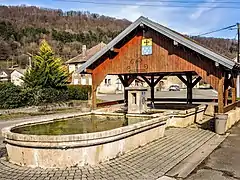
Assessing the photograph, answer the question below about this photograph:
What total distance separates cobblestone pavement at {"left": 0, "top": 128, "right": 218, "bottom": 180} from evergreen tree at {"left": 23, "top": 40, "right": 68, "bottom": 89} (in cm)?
1683

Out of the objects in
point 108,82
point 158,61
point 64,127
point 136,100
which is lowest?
point 64,127

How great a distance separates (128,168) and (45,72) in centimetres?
2024

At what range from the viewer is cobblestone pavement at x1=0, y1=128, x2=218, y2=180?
6.17 m

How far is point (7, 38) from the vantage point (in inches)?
3671

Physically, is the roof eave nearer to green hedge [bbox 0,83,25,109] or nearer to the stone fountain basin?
the stone fountain basin

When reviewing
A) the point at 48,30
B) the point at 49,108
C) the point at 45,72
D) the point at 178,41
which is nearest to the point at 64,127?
the point at 178,41

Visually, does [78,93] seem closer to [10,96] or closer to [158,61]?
[10,96]

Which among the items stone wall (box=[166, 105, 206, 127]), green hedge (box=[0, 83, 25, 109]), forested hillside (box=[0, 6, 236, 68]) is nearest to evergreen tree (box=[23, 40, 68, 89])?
green hedge (box=[0, 83, 25, 109])

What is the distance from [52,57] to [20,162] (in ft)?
67.4

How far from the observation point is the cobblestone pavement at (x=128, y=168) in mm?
6172

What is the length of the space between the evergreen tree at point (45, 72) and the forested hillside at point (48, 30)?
58.2 meters

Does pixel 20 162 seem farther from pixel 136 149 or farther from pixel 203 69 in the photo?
pixel 203 69

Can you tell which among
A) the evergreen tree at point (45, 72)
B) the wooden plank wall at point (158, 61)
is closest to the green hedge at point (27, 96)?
the evergreen tree at point (45, 72)

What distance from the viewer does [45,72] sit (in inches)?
1005
